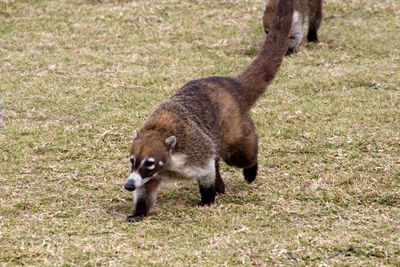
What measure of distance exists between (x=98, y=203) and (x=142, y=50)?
489 centimetres

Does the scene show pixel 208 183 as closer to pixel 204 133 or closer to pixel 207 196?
pixel 207 196

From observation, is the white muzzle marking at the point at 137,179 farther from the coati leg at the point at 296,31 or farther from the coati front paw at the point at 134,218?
the coati leg at the point at 296,31

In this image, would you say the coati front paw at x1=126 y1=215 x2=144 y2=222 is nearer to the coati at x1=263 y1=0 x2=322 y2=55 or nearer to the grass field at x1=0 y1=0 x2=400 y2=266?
the grass field at x1=0 y1=0 x2=400 y2=266

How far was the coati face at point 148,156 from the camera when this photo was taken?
4.37m

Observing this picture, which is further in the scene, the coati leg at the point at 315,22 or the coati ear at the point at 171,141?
the coati leg at the point at 315,22

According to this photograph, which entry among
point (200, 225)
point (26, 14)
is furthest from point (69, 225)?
point (26, 14)

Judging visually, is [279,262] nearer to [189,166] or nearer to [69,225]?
[189,166]

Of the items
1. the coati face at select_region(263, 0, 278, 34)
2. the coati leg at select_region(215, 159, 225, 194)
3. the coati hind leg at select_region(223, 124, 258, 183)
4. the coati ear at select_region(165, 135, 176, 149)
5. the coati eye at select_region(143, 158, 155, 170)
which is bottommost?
the coati leg at select_region(215, 159, 225, 194)

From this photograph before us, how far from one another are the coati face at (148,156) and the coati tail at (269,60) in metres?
1.23

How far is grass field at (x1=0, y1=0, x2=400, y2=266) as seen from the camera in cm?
397

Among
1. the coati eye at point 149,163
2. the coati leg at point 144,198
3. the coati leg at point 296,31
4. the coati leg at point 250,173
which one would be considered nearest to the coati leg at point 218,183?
the coati leg at point 250,173

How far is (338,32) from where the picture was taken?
33.5ft

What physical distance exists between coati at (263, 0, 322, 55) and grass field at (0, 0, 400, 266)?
10.6 inches

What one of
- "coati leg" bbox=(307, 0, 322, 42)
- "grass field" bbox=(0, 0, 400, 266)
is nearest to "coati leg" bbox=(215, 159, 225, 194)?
"grass field" bbox=(0, 0, 400, 266)
